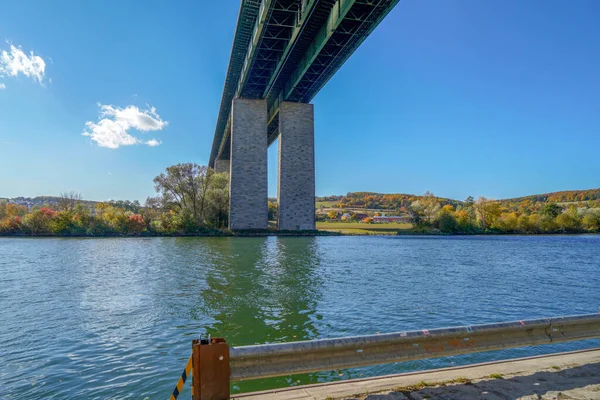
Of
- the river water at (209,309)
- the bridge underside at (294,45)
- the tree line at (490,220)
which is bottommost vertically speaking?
the river water at (209,309)

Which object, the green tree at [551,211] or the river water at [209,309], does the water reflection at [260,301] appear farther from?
the green tree at [551,211]

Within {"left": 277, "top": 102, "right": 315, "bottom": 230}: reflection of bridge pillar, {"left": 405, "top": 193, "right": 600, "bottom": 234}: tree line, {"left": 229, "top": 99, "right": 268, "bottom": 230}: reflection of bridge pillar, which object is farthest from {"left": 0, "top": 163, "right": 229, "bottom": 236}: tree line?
{"left": 405, "top": 193, "right": 600, "bottom": 234}: tree line

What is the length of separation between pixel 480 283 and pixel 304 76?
26.7 m

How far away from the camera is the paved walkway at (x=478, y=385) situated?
305 cm

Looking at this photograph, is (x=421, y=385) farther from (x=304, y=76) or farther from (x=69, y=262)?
(x=304, y=76)

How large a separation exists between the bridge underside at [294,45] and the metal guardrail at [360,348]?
2145 cm

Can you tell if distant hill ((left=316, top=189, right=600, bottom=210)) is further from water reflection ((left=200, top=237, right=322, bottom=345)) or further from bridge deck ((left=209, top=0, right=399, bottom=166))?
water reflection ((left=200, top=237, right=322, bottom=345))

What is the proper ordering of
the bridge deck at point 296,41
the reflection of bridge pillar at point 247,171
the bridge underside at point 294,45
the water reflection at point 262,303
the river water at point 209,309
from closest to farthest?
the river water at point 209,309
the water reflection at point 262,303
the bridge deck at point 296,41
the bridge underside at point 294,45
the reflection of bridge pillar at point 247,171

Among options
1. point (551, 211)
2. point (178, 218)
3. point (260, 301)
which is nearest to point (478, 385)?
point (260, 301)

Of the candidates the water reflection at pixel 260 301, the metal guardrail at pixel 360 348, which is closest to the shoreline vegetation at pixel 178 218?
the water reflection at pixel 260 301

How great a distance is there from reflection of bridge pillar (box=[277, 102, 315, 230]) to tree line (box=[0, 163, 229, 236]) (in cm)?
880

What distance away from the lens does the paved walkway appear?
10.0 feet

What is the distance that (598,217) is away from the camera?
61438mm

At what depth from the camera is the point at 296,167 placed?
1550 inches
